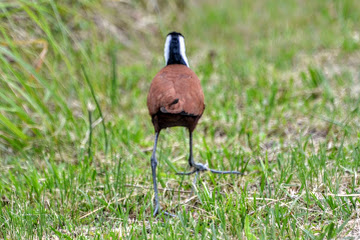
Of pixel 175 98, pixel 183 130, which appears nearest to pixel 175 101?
pixel 175 98

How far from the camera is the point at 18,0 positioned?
14.3ft

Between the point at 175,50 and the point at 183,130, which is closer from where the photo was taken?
the point at 175,50

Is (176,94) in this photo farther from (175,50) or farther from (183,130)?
(183,130)

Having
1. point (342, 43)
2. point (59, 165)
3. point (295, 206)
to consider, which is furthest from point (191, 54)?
point (295, 206)

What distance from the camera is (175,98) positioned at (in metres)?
3.03

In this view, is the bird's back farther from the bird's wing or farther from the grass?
the grass

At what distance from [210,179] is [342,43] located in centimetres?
356

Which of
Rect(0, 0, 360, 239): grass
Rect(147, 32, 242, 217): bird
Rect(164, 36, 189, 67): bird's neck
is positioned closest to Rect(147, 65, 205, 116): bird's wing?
Rect(147, 32, 242, 217): bird

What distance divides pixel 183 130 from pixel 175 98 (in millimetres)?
1373

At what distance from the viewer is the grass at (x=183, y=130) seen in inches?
111

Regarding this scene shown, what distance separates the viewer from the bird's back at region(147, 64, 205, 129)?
3020 millimetres

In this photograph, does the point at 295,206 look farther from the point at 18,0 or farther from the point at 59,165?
the point at 18,0

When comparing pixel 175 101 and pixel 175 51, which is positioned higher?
pixel 175 51

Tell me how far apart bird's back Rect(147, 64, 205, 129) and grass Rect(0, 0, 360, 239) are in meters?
0.46
